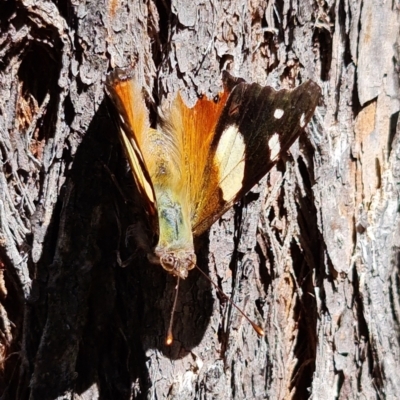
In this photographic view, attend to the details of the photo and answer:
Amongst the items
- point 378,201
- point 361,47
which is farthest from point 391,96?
point 378,201

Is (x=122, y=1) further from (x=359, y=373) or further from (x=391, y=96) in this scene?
(x=359, y=373)

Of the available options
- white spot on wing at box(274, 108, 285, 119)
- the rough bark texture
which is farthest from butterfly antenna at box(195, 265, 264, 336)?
white spot on wing at box(274, 108, 285, 119)

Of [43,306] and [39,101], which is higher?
[39,101]

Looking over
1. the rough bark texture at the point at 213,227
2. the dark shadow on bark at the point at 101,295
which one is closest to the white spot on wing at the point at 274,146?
the rough bark texture at the point at 213,227

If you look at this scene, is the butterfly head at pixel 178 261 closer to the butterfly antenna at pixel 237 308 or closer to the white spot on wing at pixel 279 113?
the butterfly antenna at pixel 237 308

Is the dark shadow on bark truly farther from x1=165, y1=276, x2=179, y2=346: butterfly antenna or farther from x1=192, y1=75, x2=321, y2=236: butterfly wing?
x1=192, y1=75, x2=321, y2=236: butterfly wing
